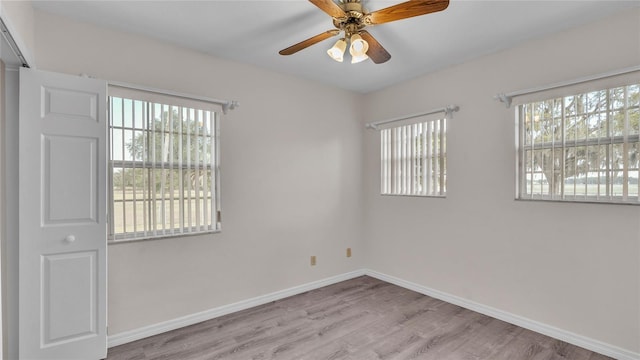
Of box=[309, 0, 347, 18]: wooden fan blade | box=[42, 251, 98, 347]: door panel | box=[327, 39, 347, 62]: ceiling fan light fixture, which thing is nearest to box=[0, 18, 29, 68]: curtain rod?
box=[42, 251, 98, 347]: door panel

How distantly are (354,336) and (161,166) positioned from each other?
222 centimetres

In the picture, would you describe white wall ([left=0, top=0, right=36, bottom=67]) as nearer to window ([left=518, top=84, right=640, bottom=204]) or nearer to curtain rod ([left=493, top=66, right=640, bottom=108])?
curtain rod ([left=493, top=66, right=640, bottom=108])

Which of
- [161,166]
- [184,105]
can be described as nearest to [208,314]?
[161,166]

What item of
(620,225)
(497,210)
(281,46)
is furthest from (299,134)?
(620,225)

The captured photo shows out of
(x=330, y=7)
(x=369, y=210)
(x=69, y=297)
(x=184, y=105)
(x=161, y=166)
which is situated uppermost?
(x=330, y=7)

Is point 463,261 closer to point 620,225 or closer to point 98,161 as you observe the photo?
point 620,225

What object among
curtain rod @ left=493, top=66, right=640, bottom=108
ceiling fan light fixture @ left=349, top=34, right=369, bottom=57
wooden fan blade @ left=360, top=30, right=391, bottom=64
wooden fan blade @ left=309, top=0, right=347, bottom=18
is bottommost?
curtain rod @ left=493, top=66, right=640, bottom=108

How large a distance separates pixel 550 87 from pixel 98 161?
3.57 meters

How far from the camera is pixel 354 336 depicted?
8.82ft

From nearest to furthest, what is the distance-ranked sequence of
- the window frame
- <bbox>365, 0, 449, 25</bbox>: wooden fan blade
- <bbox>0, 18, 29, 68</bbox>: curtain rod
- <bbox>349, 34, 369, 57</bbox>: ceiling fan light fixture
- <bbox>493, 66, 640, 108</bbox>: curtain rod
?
<bbox>0, 18, 29, 68</bbox>: curtain rod < <bbox>365, 0, 449, 25</bbox>: wooden fan blade < <bbox>349, 34, 369, 57</bbox>: ceiling fan light fixture < <bbox>493, 66, 640, 108</bbox>: curtain rod < the window frame

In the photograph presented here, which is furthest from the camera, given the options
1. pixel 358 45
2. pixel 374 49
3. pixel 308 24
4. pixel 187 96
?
pixel 187 96

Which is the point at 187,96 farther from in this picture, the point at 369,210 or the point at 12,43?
the point at 369,210

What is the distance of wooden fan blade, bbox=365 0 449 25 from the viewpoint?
1.68 m

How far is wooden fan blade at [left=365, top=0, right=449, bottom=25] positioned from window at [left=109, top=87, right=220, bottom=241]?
1.82 metres
